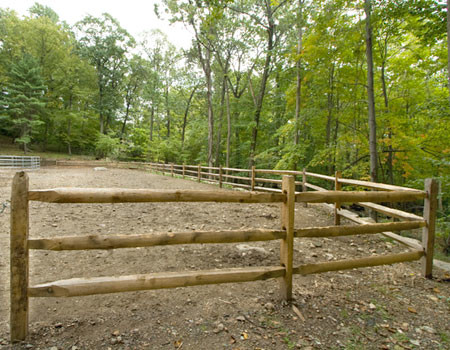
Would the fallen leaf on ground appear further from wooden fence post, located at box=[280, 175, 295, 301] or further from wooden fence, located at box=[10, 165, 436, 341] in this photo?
wooden fence post, located at box=[280, 175, 295, 301]

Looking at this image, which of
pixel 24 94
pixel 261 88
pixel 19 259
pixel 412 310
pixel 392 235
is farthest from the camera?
pixel 24 94

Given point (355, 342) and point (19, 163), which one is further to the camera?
point (19, 163)

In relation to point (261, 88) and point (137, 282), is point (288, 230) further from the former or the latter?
point (261, 88)

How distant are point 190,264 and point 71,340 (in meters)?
1.57

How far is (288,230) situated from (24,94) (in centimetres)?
3232

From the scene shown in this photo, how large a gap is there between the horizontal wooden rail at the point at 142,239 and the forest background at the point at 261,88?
427 centimetres

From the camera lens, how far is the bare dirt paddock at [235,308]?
1.98 meters

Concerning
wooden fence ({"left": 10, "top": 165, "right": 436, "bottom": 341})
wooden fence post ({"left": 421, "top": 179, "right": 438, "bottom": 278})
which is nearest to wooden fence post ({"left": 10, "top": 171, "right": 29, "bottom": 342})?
wooden fence ({"left": 10, "top": 165, "right": 436, "bottom": 341})

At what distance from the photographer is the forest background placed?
22.6 ft

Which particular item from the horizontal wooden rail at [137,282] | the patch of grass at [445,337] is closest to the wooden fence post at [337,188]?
the patch of grass at [445,337]

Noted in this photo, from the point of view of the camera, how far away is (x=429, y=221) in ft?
10.1

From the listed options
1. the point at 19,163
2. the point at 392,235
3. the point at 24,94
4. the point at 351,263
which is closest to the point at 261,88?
the point at 392,235

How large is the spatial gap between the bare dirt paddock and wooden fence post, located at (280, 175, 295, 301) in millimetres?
226

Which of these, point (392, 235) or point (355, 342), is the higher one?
point (392, 235)
